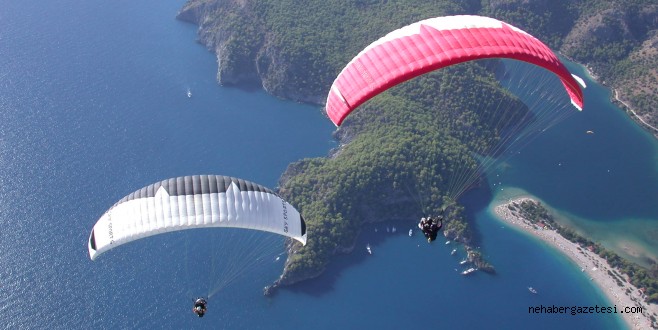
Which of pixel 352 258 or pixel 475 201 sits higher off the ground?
pixel 475 201

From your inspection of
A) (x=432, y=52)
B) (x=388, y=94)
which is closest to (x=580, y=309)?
(x=388, y=94)

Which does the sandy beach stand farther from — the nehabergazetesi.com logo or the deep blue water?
the deep blue water

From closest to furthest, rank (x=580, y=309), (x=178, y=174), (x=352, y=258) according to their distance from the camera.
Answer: (x=580, y=309) → (x=352, y=258) → (x=178, y=174)

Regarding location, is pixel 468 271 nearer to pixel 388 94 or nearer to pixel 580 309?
pixel 580 309

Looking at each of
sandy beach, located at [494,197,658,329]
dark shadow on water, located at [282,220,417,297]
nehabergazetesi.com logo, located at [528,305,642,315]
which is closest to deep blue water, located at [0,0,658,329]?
dark shadow on water, located at [282,220,417,297]

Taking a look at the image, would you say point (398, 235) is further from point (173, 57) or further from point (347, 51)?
point (173, 57)

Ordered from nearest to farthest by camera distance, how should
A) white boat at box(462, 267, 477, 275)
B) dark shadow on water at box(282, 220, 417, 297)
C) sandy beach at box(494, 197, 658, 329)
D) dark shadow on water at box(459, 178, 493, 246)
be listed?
sandy beach at box(494, 197, 658, 329) < dark shadow on water at box(282, 220, 417, 297) < white boat at box(462, 267, 477, 275) < dark shadow on water at box(459, 178, 493, 246)

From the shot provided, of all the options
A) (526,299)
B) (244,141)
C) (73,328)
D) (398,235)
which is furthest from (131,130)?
(526,299)
